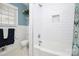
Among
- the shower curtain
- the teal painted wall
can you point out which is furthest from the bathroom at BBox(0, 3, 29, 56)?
the shower curtain

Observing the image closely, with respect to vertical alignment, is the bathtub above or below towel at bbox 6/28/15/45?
below

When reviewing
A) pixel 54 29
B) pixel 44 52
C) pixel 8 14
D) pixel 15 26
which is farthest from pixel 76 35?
pixel 8 14

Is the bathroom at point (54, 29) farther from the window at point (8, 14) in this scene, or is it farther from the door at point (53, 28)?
the window at point (8, 14)

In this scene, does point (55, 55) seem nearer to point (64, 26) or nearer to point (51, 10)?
point (64, 26)

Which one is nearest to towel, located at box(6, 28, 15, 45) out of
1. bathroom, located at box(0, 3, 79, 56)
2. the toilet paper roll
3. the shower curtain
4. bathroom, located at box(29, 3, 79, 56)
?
bathroom, located at box(0, 3, 79, 56)

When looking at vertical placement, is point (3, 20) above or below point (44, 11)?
below

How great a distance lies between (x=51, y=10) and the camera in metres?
1.46

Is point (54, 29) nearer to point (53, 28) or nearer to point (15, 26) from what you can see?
point (53, 28)

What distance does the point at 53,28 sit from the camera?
57.2 inches

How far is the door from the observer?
1.44m

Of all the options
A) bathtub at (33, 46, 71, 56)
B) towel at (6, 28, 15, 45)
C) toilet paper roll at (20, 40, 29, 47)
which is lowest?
bathtub at (33, 46, 71, 56)

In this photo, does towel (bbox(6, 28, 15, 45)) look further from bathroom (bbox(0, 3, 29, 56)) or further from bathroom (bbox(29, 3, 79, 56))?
bathroom (bbox(29, 3, 79, 56))

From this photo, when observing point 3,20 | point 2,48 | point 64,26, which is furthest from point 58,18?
point 2,48

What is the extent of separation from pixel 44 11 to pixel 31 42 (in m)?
0.44
